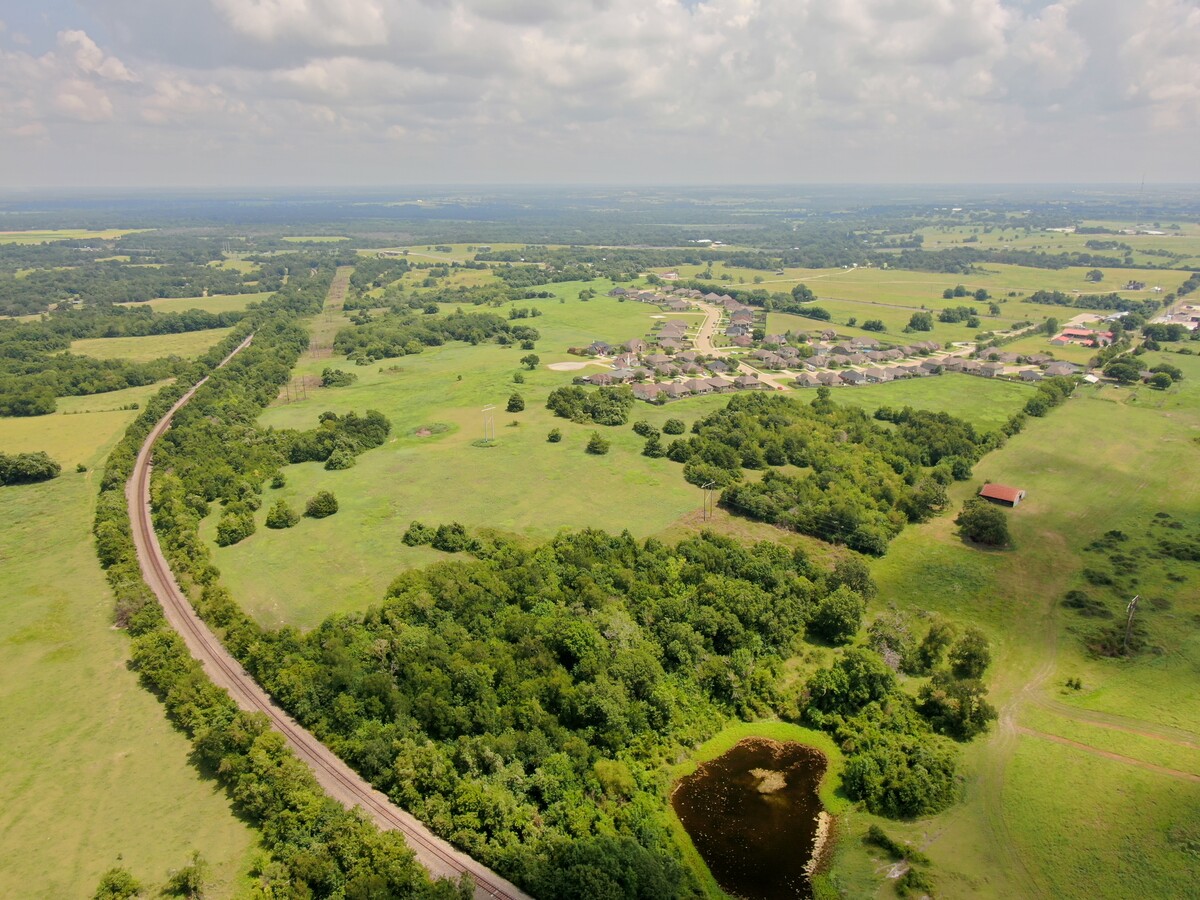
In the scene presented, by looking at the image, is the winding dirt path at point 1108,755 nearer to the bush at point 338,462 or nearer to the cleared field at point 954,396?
the cleared field at point 954,396

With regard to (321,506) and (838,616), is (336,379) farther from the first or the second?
(838,616)

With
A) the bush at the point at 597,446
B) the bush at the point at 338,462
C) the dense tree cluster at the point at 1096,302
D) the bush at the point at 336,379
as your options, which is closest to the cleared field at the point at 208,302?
the bush at the point at 336,379

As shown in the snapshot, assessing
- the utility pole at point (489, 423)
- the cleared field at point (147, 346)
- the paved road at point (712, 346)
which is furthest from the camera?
the cleared field at point (147, 346)

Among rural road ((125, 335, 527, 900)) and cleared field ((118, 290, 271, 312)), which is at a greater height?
cleared field ((118, 290, 271, 312))

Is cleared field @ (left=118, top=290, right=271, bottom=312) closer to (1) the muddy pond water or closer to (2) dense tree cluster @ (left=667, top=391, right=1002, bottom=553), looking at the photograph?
(2) dense tree cluster @ (left=667, top=391, right=1002, bottom=553)

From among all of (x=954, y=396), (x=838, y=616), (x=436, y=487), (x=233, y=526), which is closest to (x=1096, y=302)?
(x=954, y=396)

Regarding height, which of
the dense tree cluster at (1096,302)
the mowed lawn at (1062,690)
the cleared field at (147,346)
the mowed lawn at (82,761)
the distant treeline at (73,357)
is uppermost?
the dense tree cluster at (1096,302)

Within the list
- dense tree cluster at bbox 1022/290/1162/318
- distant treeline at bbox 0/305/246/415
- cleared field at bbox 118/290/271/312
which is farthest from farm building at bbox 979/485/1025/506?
cleared field at bbox 118/290/271/312
